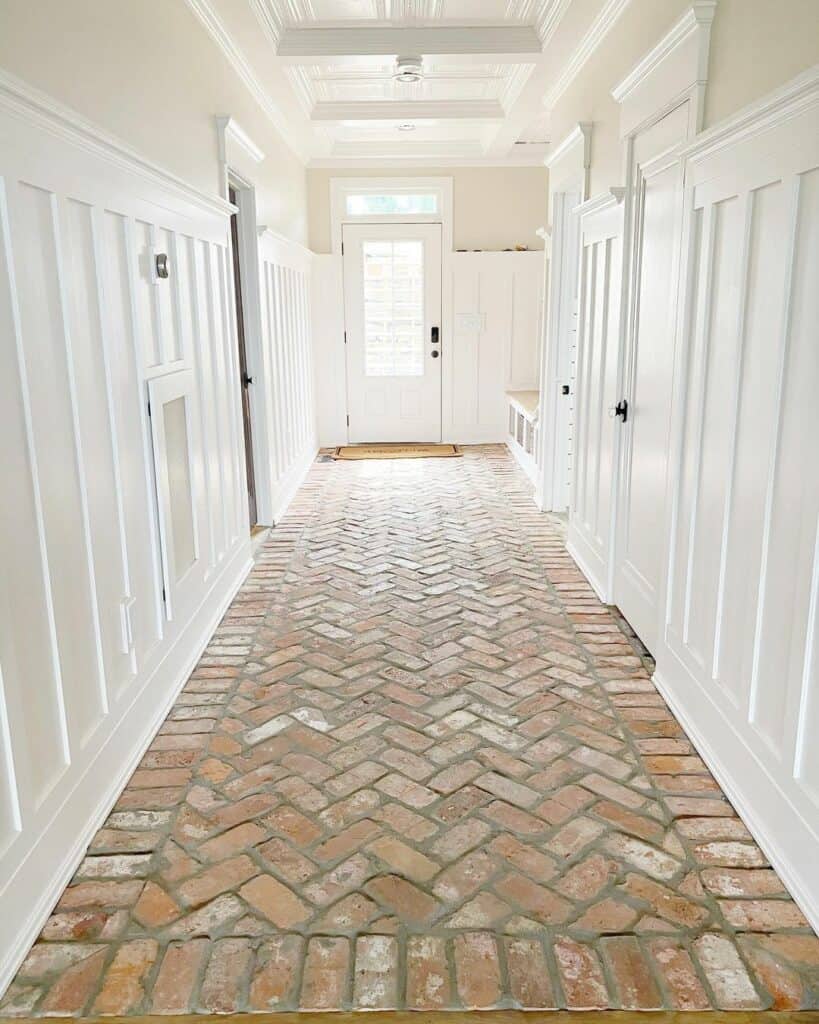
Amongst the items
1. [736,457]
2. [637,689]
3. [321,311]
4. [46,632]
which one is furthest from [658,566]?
[321,311]

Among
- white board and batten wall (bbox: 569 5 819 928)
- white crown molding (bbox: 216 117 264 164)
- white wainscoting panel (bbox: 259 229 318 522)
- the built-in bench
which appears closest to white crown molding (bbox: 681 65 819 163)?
white board and batten wall (bbox: 569 5 819 928)

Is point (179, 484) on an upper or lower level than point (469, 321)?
lower

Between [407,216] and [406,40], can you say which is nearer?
[406,40]

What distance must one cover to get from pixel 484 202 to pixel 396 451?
2488 millimetres

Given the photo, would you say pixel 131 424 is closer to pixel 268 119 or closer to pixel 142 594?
pixel 142 594

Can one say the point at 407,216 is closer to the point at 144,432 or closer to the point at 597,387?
the point at 597,387

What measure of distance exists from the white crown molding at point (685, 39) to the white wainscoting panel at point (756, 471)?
28 centimetres

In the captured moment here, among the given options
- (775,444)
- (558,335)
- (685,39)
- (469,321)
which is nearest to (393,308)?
(469,321)

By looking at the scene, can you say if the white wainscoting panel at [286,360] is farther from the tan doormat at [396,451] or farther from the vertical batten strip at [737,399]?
the vertical batten strip at [737,399]

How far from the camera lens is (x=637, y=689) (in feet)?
10.3

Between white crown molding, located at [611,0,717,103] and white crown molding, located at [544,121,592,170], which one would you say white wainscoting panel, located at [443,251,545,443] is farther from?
white crown molding, located at [611,0,717,103]

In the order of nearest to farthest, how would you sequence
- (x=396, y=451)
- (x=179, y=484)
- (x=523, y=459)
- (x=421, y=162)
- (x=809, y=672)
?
(x=809, y=672) → (x=179, y=484) → (x=523, y=459) → (x=421, y=162) → (x=396, y=451)

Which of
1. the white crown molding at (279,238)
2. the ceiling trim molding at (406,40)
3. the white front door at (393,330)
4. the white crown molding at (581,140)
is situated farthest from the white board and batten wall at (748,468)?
the white front door at (393,330)

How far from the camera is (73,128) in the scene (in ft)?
7.25
